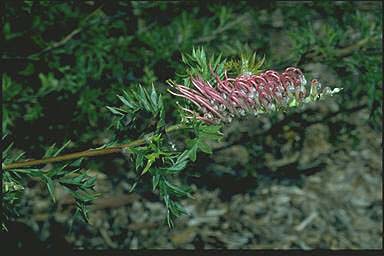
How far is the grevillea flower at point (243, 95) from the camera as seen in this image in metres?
1.13

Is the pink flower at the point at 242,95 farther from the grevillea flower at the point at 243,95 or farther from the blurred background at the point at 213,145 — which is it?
the blurred background at the point at 213,145

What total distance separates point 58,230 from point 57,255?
1.84 ft

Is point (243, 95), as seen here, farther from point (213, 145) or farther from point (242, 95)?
point (213, 145)

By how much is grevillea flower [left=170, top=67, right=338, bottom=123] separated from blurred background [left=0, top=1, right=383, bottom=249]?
69 cm

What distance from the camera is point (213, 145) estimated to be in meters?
3.58

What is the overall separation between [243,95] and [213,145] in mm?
2452

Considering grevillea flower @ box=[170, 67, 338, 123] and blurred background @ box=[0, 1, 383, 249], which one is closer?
grevillea flower @ box=[170, 67, 338, 123]

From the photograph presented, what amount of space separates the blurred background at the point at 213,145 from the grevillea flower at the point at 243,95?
690 millimetres

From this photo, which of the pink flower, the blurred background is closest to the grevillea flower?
the pink flower

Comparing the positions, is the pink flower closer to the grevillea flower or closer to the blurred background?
the grevillea flower

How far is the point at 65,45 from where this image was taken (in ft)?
8.48

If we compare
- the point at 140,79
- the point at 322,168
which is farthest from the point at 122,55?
the point at 322,168

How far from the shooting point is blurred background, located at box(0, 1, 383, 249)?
246 centimetres

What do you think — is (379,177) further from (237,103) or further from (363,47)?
(237,103)
